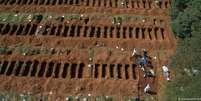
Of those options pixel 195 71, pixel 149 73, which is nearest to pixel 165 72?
pixel 149 73

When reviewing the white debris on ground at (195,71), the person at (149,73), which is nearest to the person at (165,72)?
the person at (149,73)

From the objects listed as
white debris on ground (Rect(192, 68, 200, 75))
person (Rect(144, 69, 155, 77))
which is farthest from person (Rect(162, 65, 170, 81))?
white debris on ground (Rect(192, 68, 200, 75))

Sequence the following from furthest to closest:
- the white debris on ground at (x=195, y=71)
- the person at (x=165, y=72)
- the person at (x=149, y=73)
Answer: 1. the person at (x=149, y=73)
2. the person at (x=165, y=72)
3. the white debris on ground at (x=195, y=71)

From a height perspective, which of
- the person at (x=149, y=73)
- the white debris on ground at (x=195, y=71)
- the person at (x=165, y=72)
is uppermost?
the white debris on ground at (x=195, y=71)

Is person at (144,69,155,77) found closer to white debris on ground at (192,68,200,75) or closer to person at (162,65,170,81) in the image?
person at (162,65,170,81)

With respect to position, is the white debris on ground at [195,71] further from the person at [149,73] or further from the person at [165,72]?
the person at [149,73]

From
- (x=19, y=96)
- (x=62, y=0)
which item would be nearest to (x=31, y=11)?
(x=62, y=0)

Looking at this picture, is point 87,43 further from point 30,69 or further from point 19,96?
point 19,96

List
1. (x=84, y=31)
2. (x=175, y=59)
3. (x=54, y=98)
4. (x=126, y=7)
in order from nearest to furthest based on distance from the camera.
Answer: (x=54, y=98) < (x=175, y=59) < (x=84, y=31) < (x=126, y=7)

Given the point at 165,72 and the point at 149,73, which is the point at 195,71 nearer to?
the point at 165,72

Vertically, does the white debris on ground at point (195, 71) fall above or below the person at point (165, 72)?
above

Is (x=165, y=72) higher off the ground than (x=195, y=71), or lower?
lower
